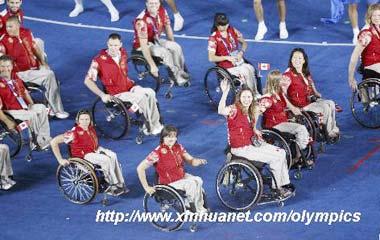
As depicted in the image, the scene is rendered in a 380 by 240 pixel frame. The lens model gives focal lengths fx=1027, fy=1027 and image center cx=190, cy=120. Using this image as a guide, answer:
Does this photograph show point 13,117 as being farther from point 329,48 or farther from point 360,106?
point 329,48

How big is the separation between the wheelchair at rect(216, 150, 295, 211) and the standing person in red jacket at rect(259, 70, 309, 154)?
536mm

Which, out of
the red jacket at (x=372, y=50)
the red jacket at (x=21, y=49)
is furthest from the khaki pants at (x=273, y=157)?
the red jacket at (x=21, y=49)

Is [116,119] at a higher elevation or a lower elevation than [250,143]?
lower

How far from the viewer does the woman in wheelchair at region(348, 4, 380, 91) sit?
11.4 meters

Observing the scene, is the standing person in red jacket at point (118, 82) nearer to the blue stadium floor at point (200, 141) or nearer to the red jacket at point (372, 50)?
the blue stadium floor at point (200, 141)

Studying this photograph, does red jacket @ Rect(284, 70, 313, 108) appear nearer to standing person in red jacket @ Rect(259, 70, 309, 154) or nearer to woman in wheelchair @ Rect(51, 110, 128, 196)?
standing person in red jacket @ Rect(259, 70, 309, 154)

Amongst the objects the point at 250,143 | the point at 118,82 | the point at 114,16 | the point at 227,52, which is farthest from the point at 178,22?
the point at 250,143

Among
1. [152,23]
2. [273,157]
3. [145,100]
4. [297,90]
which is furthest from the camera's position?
[152,23]

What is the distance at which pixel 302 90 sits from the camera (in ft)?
35.7

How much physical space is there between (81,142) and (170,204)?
1.21 m

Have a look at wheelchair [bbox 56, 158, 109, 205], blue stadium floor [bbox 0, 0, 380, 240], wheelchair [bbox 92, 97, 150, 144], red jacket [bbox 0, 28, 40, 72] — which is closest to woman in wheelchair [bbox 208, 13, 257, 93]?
blue stadium floor [bbox 0, 0, 380, 240]

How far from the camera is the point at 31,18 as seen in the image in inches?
619

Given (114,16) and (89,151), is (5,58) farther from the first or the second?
(114,16)

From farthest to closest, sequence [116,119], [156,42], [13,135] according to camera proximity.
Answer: [156,42], [116,119], [13,135]
